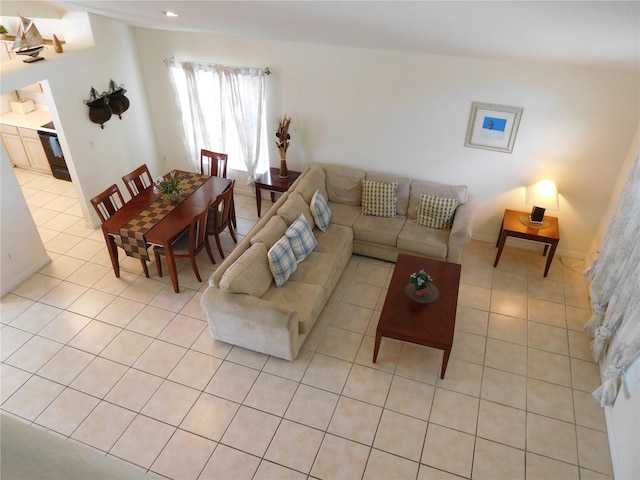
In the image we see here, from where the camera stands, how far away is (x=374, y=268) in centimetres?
577

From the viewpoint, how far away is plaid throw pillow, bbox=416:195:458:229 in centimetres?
564

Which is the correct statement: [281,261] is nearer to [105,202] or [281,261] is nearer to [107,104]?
[105,202]

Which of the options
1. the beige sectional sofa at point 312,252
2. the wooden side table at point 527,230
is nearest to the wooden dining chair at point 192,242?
the beige sectional sofa at point 312,252

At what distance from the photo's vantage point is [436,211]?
567 cm

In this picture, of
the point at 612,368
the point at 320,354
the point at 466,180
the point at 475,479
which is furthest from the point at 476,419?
the point at 466,180

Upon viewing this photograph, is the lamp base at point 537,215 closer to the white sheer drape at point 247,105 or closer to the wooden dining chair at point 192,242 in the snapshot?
the white sheer drape at point 247,105

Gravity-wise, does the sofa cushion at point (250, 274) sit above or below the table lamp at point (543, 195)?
below

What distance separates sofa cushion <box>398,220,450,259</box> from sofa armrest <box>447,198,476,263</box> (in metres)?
0.09

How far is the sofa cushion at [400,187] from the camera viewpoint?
5.91m

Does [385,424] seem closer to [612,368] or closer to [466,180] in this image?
[612,368]

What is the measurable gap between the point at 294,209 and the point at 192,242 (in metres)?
1.19

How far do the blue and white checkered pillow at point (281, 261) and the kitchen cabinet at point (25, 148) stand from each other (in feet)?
16.0

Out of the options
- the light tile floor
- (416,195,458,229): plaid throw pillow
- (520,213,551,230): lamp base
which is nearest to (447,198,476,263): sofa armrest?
(416,195,458,229): plaid throw pillow

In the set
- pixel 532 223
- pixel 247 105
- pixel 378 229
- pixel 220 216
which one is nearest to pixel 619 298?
pixel 532 223
